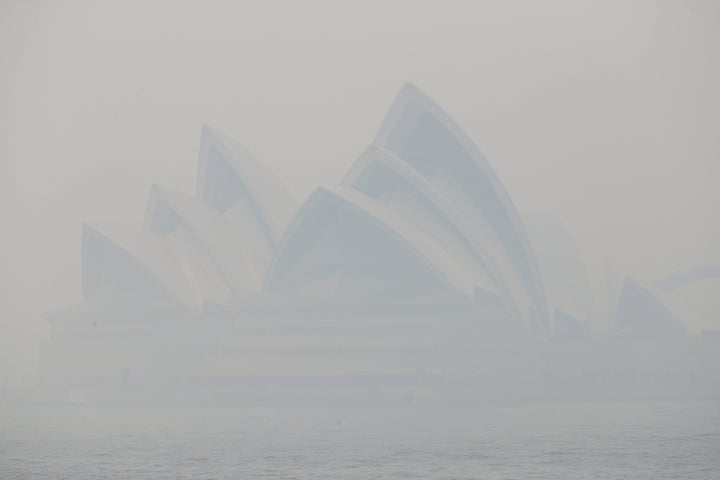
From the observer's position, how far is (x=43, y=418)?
68125 mm

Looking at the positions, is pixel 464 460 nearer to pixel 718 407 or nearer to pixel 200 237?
pixel 718 407

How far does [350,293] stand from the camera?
7638cm

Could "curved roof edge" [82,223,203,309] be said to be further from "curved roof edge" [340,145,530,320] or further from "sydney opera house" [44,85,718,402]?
"curved roof edge" [340,145,530,320]

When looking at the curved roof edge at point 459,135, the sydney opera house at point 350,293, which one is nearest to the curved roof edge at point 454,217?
the sydney opera house at point 350,293

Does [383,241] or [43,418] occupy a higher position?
[383,241]

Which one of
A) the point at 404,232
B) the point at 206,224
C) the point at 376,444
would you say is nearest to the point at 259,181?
the point at 206,224

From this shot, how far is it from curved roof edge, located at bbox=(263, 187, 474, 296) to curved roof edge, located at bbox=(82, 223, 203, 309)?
30.7 ft

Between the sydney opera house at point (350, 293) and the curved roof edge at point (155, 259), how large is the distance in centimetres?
11

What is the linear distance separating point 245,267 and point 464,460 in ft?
134

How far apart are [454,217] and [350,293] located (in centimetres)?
744

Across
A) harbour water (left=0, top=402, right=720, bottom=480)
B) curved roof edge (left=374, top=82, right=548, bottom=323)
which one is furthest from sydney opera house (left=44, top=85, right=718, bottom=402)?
harbour water (left=0, top=402, right=720, bottom=480)

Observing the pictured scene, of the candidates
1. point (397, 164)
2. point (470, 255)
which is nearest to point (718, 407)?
point (470, 255)

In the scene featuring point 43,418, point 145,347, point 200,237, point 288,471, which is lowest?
point 288,471

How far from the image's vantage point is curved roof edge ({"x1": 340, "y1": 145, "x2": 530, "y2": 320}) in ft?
240
